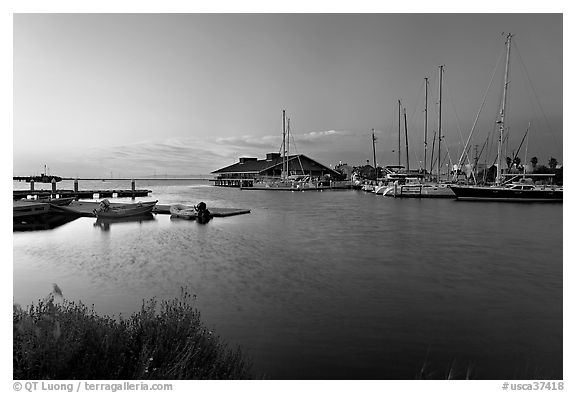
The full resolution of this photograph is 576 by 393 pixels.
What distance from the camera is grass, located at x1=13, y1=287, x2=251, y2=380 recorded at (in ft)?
11.9

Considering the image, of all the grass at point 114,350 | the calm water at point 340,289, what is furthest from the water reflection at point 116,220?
the grass at point 114,350

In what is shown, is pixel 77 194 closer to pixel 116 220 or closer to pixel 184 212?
pixel 116 220

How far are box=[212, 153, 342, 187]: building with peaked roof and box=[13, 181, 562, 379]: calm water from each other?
62.2 m

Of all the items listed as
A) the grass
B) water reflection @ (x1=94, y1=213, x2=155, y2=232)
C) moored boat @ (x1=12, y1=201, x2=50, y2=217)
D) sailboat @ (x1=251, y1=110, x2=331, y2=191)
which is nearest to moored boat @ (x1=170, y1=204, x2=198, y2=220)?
water reflection @ (x1=94, y1=213, x2=155, y2=232)

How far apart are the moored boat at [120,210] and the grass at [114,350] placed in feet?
56.3

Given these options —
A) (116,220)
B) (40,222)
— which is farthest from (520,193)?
(40,222)

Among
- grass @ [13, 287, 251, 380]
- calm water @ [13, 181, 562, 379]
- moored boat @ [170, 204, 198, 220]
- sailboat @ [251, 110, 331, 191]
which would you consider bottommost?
calm water @ [13, 181, 562, 379]

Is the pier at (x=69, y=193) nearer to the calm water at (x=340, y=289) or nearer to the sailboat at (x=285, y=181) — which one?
the calm water at (x=340, y=289)

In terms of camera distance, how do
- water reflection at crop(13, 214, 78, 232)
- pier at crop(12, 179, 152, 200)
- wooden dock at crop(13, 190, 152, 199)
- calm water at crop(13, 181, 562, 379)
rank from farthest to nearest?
wooden dock at crop(13, 190, 152, 199) → pier at crop(12, 179, 152, 200) → water reflection at crop(13, 214, 78, 232) → calm water at crop(13, 181, 562, 379)

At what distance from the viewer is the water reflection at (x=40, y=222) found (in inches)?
740

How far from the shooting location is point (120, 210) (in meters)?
21.5

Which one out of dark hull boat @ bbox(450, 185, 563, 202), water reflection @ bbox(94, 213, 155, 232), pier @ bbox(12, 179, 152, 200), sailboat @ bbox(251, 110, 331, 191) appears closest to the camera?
water reflection @ bbox(94, 213, 155, 232)

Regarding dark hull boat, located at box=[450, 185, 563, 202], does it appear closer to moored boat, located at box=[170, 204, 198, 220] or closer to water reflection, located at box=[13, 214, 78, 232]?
moored boat, located at box=[170, 204, 198, 220]
